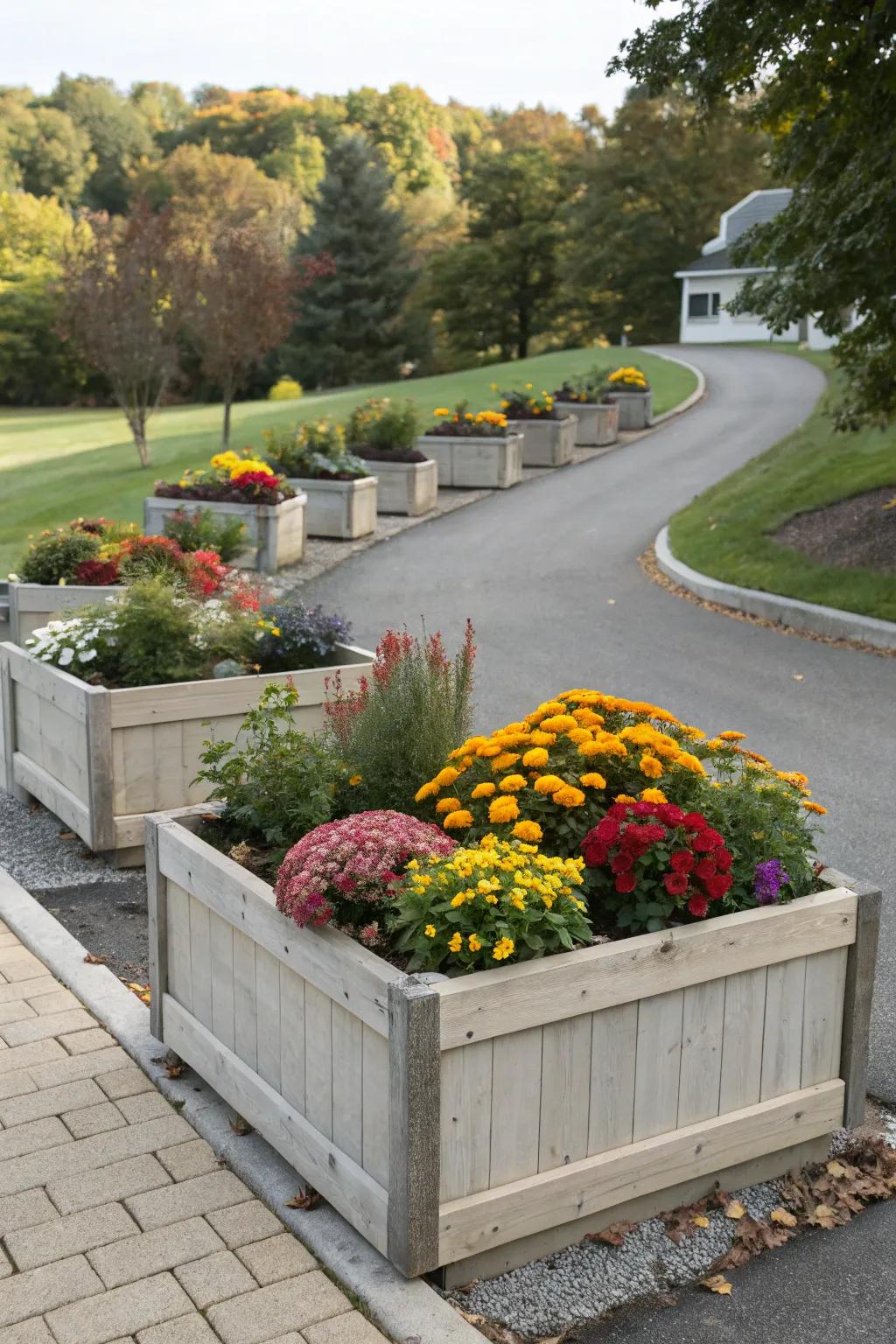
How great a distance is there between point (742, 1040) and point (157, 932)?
2.00m

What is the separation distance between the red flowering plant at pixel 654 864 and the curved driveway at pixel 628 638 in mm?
1208

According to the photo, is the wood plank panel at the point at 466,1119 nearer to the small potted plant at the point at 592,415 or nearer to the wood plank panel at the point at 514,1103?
the wood plank panel at the point at 514,1103

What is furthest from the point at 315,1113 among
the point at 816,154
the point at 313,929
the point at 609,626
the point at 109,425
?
the point at 109,425

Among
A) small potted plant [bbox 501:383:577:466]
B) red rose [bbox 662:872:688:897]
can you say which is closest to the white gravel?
red rose [bbox 662:872:688:897]

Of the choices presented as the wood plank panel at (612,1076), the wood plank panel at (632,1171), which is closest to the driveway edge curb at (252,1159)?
the wood plank panel at (632,1171)

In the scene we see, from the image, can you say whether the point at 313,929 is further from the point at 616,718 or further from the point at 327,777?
the point at 616,718

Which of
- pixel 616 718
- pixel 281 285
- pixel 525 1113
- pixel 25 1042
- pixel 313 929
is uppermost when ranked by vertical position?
pixel 281 285

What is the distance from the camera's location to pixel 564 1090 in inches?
136

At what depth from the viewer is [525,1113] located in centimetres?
340

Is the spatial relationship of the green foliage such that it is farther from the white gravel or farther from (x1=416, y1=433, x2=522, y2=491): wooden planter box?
(x1=416, y1=433, x2=522, y2=491): wooden planter box

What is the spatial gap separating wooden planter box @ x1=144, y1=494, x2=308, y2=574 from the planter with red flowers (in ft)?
30.5

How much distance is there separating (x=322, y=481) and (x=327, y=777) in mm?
10916

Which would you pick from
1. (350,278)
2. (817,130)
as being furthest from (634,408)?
(350,278)

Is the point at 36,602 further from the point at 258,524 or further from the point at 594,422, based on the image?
the point at 594,422
